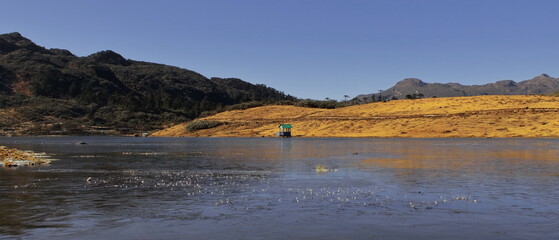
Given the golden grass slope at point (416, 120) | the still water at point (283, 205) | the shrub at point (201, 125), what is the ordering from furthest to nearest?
the shrub at point (201, 125), the golden grass slope at point (416, 120), the still water at point (283, 205)

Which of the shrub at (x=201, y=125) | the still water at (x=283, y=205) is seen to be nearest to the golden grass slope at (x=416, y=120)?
the shrub at (x=201, y=125)

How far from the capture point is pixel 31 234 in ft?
44.0

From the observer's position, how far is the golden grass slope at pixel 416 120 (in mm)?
106688

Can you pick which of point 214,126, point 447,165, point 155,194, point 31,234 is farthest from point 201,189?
point 214,126

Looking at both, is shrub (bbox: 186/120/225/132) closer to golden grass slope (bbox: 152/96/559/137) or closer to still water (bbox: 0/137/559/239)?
golden grass slope (bbox: 152/96/559/137)

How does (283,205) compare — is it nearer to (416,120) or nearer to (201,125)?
(416,120)

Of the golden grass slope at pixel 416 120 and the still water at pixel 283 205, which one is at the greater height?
the golden grass slope at pixel 416 120

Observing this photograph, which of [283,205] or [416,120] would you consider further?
[416,120]

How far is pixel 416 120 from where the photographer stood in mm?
123375

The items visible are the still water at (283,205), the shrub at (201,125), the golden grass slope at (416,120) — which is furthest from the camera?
the shrub at (201,125)

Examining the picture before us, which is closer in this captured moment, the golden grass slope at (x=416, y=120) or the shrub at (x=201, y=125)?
the golden grass slope at (x=416, y=120)

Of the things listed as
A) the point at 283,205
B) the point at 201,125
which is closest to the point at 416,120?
the point at 201,125

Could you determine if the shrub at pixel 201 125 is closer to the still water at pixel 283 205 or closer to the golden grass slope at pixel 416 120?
the golden grass slope at pixel 416 120

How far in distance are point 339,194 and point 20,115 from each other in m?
189
